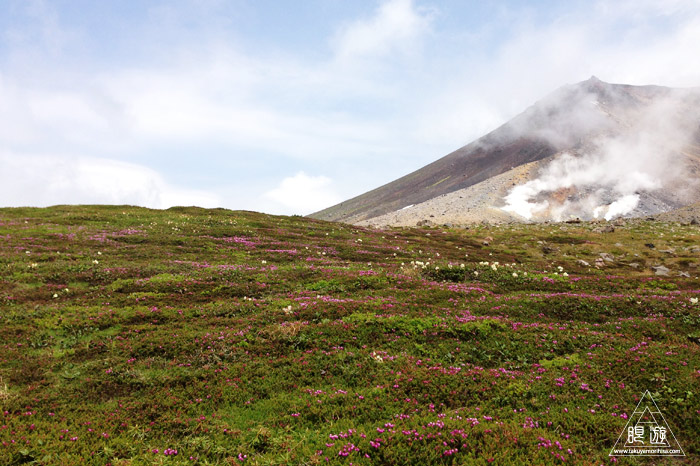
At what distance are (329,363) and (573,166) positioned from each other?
12955 centimetres

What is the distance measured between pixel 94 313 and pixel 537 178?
412ft

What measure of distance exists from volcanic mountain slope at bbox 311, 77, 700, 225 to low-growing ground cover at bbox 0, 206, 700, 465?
76651mm

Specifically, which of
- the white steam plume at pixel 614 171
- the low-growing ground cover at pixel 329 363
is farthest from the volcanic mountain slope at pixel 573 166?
the low-growing ground cover at pixel 329 363

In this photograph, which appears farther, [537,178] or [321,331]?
[537,178]

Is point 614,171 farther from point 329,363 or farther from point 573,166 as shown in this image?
point 329,363

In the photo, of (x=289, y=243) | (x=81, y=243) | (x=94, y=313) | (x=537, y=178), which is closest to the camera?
(x=94, y=313)

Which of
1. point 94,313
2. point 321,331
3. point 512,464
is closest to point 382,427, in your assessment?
point 512,464

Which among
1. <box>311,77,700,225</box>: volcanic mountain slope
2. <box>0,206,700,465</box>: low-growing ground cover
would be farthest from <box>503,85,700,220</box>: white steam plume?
<box>0,206,700,465</box>: low-growing ground cover

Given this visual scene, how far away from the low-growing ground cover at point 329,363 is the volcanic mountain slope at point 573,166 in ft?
251

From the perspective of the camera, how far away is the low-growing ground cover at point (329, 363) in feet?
26.1

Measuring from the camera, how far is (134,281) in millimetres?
19875

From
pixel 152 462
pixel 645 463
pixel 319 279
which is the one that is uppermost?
pixel 319 279

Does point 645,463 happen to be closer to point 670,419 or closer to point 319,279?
point 670,419

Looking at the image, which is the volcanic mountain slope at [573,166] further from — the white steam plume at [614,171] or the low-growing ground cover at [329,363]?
the low-growing ground cover at [329,363]
